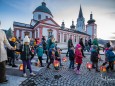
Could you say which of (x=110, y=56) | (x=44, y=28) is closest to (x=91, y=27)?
(x=44, y=28)

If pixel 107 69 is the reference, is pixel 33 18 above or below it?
above

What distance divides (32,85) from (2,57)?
1.41 metres

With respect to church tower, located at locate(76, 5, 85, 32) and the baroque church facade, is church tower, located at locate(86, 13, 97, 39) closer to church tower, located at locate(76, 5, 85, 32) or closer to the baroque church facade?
the baroque church facade

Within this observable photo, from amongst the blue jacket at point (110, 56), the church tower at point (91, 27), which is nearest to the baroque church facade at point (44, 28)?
the church tower at point (91, 27)

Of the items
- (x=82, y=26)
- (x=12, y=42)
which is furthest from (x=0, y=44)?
(x=82, y=26)

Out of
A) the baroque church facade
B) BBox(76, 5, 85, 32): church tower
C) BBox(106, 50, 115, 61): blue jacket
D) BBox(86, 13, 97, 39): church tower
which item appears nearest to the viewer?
BBox(106, 50, 115, 61): blue jacket

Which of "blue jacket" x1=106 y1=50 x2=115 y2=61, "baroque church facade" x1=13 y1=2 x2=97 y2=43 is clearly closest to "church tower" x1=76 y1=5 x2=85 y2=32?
"baroque church facade" x1=13 y1=2 x2=97 y2=43

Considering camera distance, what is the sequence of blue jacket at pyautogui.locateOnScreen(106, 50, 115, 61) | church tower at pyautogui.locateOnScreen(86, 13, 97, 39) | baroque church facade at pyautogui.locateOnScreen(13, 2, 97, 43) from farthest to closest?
church tower at pyautogui.locateOnScreen(86, 13, 97, 39), baroque church facade at pyautogui.locateOnScreen(13, 2, 97, 43), blue jacket at pyautogui.locateOnScreen(106, 50, 115, 61)

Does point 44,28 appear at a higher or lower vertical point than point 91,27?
lower

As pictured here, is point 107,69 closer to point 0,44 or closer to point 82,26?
point 0,44

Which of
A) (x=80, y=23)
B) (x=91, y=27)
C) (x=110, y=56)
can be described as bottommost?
Result: (x=110, y=56)

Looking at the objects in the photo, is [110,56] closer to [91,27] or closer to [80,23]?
[91,27]

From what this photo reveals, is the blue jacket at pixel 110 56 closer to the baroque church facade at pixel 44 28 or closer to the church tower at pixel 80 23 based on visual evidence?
the baroque church facade at pixel 44 28

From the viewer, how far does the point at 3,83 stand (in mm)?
4516
